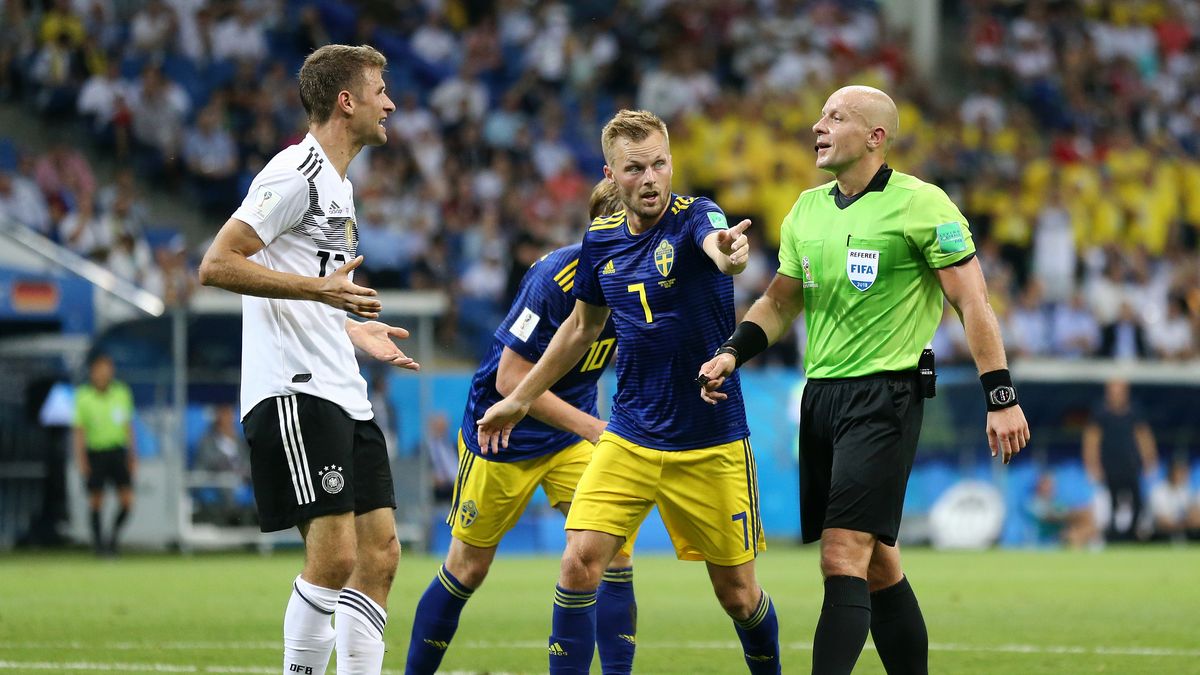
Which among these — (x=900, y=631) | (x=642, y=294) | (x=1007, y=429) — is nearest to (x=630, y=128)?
(x=642, y=294)

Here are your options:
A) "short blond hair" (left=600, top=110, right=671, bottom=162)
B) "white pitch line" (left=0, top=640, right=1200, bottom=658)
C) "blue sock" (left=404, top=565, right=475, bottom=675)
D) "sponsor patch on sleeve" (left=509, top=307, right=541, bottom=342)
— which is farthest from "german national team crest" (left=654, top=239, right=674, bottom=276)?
"white pitch line" (left=0, top=640, right=1200, bottom=658)

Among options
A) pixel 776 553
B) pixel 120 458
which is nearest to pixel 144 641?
pixel 120 458

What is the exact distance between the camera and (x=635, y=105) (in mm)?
25453

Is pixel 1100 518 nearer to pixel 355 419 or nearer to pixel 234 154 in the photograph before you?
pixel 234 154

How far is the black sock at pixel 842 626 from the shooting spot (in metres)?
6.13

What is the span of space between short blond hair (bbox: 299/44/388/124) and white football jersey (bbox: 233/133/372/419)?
15 centimetres

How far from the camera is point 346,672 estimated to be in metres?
6.33

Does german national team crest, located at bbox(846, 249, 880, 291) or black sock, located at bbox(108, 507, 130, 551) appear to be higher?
german national team crest, located at bbox(846, 249, 880, 291)

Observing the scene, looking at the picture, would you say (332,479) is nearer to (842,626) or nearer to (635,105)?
(842,626)

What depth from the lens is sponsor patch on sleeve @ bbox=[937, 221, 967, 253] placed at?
20.7 feet

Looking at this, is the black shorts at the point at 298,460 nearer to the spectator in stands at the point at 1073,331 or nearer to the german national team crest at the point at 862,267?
the german national team crest at the point at 862,267

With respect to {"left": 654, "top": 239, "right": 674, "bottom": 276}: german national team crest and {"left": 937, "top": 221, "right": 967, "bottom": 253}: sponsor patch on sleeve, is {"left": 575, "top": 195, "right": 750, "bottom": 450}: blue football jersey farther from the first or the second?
{"left": 937, "top": 221, "right": 967, "bottom": 253}: sponsor patch on sleeve

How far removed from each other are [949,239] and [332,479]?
2414 millimetres

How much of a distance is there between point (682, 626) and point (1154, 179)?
18.0 metres
